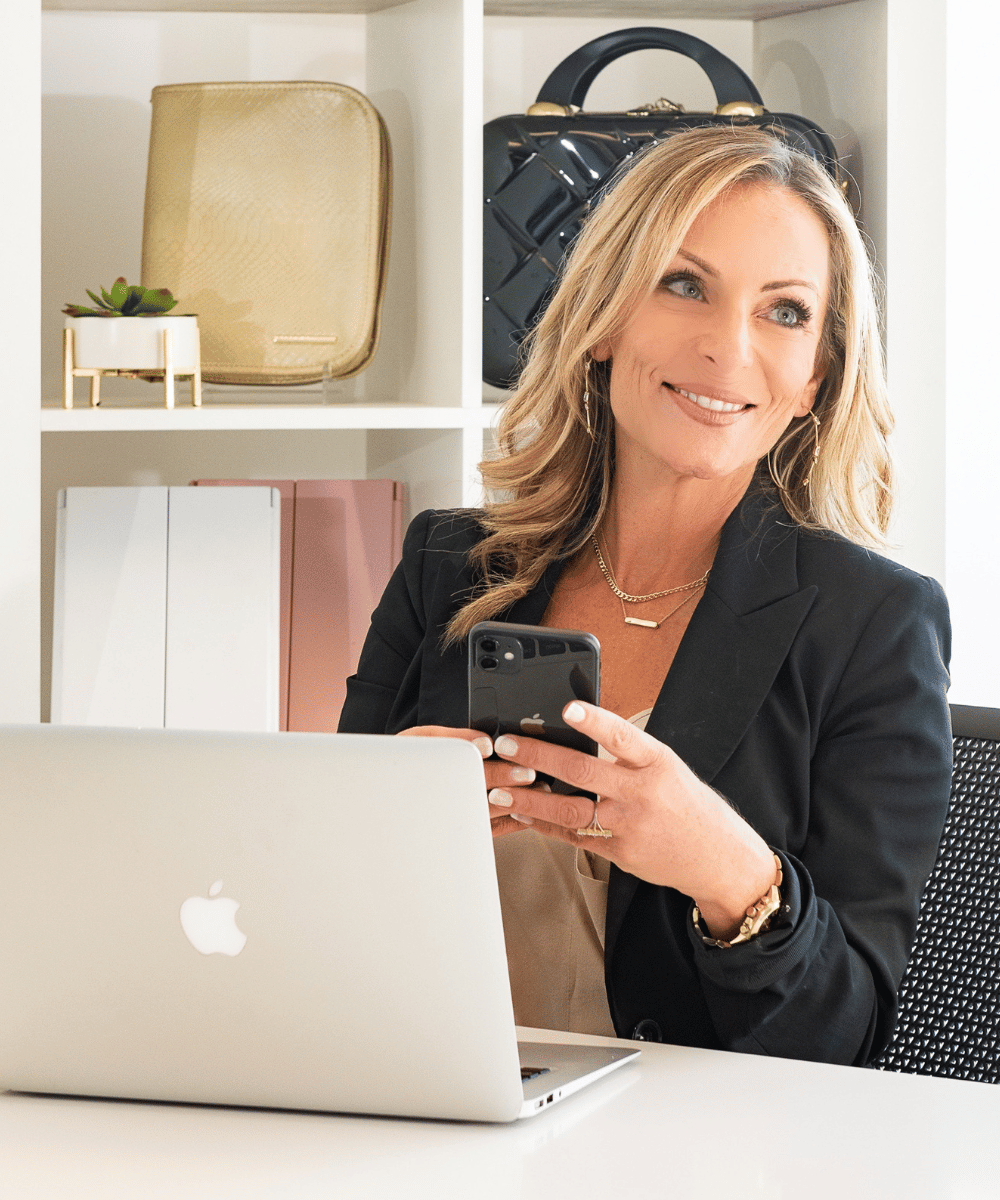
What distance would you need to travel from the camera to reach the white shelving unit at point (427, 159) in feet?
5.82

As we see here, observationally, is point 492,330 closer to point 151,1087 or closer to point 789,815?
point 789,815

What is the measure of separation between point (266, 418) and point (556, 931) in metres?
0.70

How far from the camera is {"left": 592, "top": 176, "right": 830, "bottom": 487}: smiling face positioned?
140 cm

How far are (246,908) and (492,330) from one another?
114 centimetres

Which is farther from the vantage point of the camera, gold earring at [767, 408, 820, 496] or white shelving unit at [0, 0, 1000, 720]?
white shelving unit at [0, 0, 1000, 720]

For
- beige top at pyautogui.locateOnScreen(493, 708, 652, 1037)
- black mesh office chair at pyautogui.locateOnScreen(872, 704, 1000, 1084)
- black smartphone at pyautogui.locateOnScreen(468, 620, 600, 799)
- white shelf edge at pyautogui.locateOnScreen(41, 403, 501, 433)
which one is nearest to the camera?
black smartphone at pyautogui.locateOnScreen(468, 620, 600, 799)

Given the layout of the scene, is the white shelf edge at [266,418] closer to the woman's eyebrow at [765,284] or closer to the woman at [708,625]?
the woman at [708,625]

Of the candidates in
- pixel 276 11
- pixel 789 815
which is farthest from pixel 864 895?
pixel 276 11

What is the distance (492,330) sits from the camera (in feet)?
6.12

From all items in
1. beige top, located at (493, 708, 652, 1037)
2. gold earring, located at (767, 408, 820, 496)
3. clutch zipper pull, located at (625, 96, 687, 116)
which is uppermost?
clutch zipper pull, located at (625, 96, 687, 116)

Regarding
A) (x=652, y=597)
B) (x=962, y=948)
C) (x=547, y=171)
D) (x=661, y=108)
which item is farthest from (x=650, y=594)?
(x=661, y=108)

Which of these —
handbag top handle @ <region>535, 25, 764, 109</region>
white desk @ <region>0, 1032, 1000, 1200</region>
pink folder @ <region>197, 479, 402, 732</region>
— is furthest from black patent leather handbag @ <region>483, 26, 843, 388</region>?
white desk @ <region>0, 1032, 1000, 1200</region>

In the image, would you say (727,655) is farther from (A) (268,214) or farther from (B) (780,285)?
(A) (268,214)

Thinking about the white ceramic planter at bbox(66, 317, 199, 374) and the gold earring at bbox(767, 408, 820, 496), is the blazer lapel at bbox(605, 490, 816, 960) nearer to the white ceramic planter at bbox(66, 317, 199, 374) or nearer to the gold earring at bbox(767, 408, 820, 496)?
the gold earring at bbox(767, 408, 820, 496)
